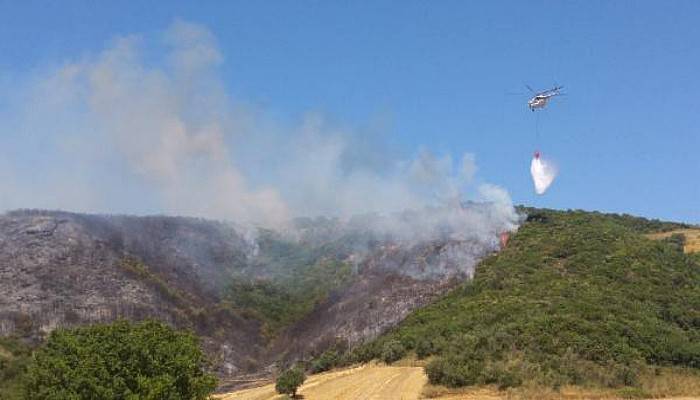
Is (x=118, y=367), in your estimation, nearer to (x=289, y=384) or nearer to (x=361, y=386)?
(x=289, y=384)

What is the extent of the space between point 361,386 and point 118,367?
1875cm

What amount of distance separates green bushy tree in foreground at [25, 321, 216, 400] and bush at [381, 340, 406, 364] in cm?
2208

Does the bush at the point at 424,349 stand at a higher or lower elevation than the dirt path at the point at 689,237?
lower

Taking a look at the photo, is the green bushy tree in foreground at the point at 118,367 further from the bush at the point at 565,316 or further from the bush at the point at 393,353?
the bush at the point at 393,353

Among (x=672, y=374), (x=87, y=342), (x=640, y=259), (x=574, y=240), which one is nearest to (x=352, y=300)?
(x=574, y=240)

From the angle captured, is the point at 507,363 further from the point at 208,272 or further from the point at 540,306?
the point at 208,272

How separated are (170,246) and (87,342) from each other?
5988 cm

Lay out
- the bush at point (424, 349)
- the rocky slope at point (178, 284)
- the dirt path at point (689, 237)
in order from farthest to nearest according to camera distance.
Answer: the dirt path at point (689, 237)
the rocky slope at point (178, 284)
the bush at point (424, 349)

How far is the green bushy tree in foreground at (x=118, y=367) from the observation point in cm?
2648

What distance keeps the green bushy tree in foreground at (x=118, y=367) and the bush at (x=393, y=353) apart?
22077 mm

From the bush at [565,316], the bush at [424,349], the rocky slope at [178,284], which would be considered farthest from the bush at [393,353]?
the rocky slope at [178,284]

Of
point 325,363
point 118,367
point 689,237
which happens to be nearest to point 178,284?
point 325,363

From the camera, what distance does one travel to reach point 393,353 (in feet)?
165

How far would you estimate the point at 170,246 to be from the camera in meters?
87.6
